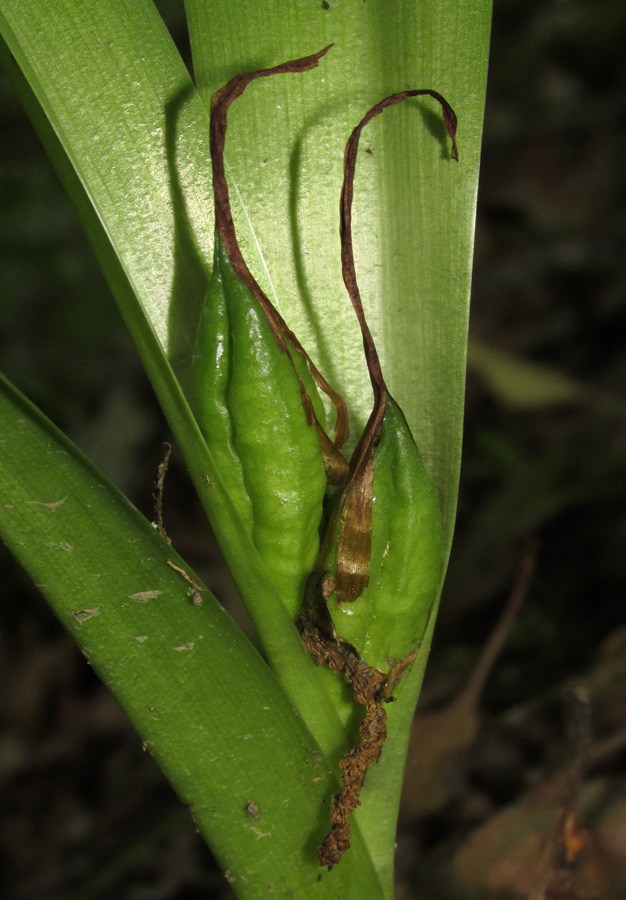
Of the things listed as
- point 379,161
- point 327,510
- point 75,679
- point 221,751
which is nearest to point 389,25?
point 379,161

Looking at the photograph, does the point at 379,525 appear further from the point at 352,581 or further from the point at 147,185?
the point at 147,185

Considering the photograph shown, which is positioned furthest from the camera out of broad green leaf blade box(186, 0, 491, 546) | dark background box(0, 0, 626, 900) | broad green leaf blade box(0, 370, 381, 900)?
dark background box(0, 0, 626, 900)

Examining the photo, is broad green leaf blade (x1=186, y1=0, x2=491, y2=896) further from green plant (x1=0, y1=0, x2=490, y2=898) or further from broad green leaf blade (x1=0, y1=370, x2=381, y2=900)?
broad green leaf blade (x1=0, y1=370, x2=381, y2=900)

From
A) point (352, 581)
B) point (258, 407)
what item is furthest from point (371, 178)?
point (352, 581)

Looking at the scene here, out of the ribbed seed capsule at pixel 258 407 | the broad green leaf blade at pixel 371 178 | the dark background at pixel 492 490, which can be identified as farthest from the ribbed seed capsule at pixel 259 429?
the dark background at pixel 492 490

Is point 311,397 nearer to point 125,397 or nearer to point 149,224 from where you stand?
point 149,224

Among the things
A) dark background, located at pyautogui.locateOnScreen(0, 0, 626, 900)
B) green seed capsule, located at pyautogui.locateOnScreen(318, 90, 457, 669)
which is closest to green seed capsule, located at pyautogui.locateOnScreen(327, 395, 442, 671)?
green seed capsule, located at pyautogui.locateOnScreen(318, 90, 457, 669)

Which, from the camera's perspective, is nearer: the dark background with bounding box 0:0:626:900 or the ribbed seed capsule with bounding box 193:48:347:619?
the ribbed seed capsule with bounding box 193:48:347:619

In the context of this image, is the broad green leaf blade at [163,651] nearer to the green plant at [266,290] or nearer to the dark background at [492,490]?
the green plant at [266,290]
